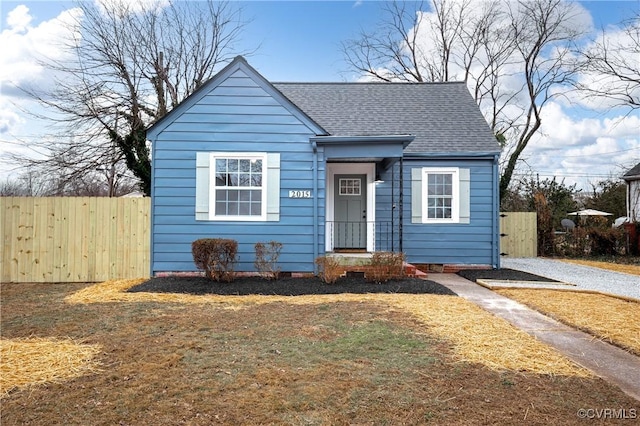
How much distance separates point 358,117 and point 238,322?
7.63 meters

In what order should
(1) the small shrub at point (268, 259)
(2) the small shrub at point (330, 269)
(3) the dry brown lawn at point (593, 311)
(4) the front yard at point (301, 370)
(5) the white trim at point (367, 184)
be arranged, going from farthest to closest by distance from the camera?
1. (5) the white trim at point (367, 184)
2. (1) the small shrub at point (268, 259)
3. (2) the small shrub at point (330, 269)
4. (3) the dry brown lawn at point (593, 311)
5. (4) the front yard at point (301, 370)

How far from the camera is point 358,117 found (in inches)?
450

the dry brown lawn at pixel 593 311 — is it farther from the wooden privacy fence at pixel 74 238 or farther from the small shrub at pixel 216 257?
the wooden privacy fence at pixel 74 238

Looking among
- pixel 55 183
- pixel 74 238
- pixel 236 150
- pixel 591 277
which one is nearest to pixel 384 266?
pixel 236 150

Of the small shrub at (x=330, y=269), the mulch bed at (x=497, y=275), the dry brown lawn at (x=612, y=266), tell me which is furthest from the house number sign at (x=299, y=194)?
the dry brown lawn at (x=612, y=266)

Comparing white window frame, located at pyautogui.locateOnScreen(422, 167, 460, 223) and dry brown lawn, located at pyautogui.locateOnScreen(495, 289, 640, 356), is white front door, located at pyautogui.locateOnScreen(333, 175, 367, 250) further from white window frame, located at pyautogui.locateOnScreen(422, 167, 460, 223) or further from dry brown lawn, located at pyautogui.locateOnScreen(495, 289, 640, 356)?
dry brown lawn, located at pyautogui.locateOnScreen(495, 289, 640, 356)

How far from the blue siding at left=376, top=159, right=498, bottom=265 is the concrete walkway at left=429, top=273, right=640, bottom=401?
3192 millimetres

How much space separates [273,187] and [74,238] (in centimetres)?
449

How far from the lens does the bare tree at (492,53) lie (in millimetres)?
19672

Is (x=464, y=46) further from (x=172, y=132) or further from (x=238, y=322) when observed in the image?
(x=238, y=322)

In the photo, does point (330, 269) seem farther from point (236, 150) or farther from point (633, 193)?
point (633, 193)

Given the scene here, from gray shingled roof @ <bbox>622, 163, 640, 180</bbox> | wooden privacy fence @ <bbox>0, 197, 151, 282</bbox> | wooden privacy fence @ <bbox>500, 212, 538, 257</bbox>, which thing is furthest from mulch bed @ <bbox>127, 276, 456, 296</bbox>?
gray shingled roof @ <bbox>622, 163, 640, 180</bbox>

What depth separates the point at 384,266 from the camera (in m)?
8.45

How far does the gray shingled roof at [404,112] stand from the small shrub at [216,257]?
4296mm
